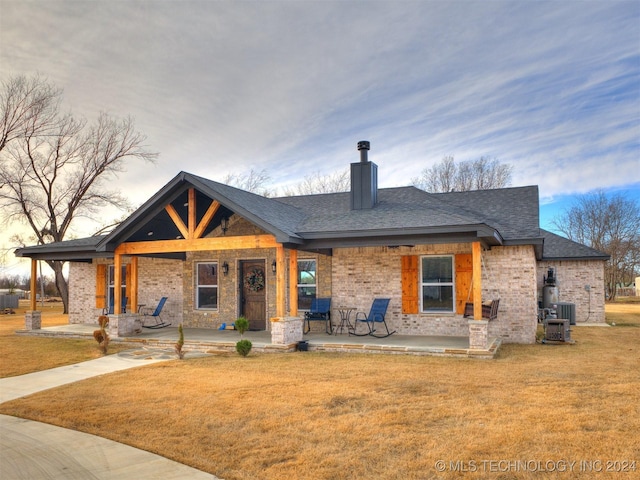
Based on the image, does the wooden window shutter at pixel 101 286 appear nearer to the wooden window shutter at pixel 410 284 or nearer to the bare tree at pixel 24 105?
the wooden window shutter at pixel 410 284

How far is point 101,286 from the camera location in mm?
16625

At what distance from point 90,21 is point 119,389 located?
7564 millimetres

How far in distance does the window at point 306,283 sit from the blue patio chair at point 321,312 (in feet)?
1.65

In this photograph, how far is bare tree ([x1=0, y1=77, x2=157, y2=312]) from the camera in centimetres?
2620

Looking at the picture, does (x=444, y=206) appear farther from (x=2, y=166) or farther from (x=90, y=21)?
(x=2, y=166)

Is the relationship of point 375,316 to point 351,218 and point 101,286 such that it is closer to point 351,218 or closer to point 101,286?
point 351,218

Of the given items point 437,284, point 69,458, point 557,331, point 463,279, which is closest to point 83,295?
point 437,284

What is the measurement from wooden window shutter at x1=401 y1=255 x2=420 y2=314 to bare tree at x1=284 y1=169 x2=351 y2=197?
76.2 ft

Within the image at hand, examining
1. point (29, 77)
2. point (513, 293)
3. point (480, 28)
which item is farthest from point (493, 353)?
point (29, 77)

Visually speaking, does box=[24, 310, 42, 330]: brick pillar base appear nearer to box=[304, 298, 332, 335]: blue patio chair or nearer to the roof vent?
box=[304, 298, 332, 335]: blue patio chair

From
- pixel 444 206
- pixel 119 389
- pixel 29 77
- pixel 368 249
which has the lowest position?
pixel 119 389

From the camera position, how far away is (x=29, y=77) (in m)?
25.9

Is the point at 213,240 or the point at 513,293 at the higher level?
the point at 213,240

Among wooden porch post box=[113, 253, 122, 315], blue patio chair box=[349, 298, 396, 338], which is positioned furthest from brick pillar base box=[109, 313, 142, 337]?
blue patio chair box=[349, 298, 396, 338]
